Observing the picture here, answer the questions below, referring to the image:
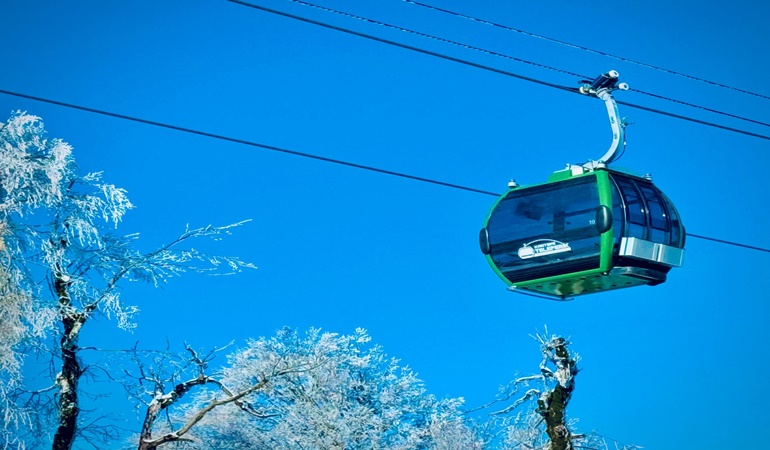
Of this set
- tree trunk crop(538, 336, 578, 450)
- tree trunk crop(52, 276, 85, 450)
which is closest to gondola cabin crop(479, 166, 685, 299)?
tree trunk crop(538, 336, 578, 450)

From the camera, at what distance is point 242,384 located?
120ft

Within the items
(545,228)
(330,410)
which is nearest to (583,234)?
(545,228)

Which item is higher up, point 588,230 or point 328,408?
point 328,408

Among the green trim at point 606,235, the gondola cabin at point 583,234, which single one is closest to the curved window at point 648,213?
the gondola cabin at point 583,234

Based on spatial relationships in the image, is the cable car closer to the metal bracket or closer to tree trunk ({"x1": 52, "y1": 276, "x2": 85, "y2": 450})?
the metal bracket

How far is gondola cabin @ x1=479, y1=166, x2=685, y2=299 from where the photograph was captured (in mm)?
12008

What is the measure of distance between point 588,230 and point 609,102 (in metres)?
1.70

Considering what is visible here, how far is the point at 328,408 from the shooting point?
34.9 m

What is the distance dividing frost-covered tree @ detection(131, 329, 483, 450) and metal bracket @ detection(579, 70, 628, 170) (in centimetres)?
2138

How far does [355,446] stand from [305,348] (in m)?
5.16

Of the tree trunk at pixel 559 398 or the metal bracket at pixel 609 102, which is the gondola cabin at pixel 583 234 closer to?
the metal bracket at pixel 609 102

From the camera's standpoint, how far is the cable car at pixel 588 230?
12016mm

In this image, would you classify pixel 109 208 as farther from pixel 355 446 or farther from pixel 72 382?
pixel 355 446

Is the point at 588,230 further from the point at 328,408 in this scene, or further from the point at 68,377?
the point at 328,408
